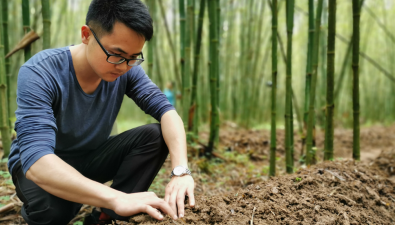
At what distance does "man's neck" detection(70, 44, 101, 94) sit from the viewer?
149cm

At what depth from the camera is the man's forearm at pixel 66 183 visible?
3.79ft

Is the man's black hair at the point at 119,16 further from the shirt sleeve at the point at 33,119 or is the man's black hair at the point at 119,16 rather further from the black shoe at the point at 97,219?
the black shoe at the point at 97,219

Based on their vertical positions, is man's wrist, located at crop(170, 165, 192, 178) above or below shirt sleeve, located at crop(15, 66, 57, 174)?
below

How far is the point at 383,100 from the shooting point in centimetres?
990

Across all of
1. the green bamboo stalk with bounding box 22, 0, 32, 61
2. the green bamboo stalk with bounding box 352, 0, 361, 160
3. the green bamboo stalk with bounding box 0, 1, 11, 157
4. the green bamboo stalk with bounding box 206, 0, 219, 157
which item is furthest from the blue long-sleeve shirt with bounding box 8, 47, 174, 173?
the green bamboo stalk with bounding box 352, 0, 361, 160

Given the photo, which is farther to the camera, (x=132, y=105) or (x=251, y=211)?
(x=132, y=105)

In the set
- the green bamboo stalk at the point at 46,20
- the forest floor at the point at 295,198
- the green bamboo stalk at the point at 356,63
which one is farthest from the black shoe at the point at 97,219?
the green bamboo stalk at the point at 356,63

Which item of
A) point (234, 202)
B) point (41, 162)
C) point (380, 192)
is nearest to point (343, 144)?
point (380, 192)

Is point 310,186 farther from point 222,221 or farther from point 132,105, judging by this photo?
point 132,105

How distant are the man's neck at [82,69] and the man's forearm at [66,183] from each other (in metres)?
0.49

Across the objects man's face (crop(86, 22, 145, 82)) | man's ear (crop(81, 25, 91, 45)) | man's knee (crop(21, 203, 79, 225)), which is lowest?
man's knee (crop(21, 203, 79, 225))

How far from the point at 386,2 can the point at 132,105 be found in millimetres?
9389

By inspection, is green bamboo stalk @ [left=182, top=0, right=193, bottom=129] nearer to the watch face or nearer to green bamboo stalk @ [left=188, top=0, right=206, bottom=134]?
green bamboo stalk @ [left=188, top=0, right=206, bottom=134]

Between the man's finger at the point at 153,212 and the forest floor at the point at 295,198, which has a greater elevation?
the man's finger at the point at 153,212
